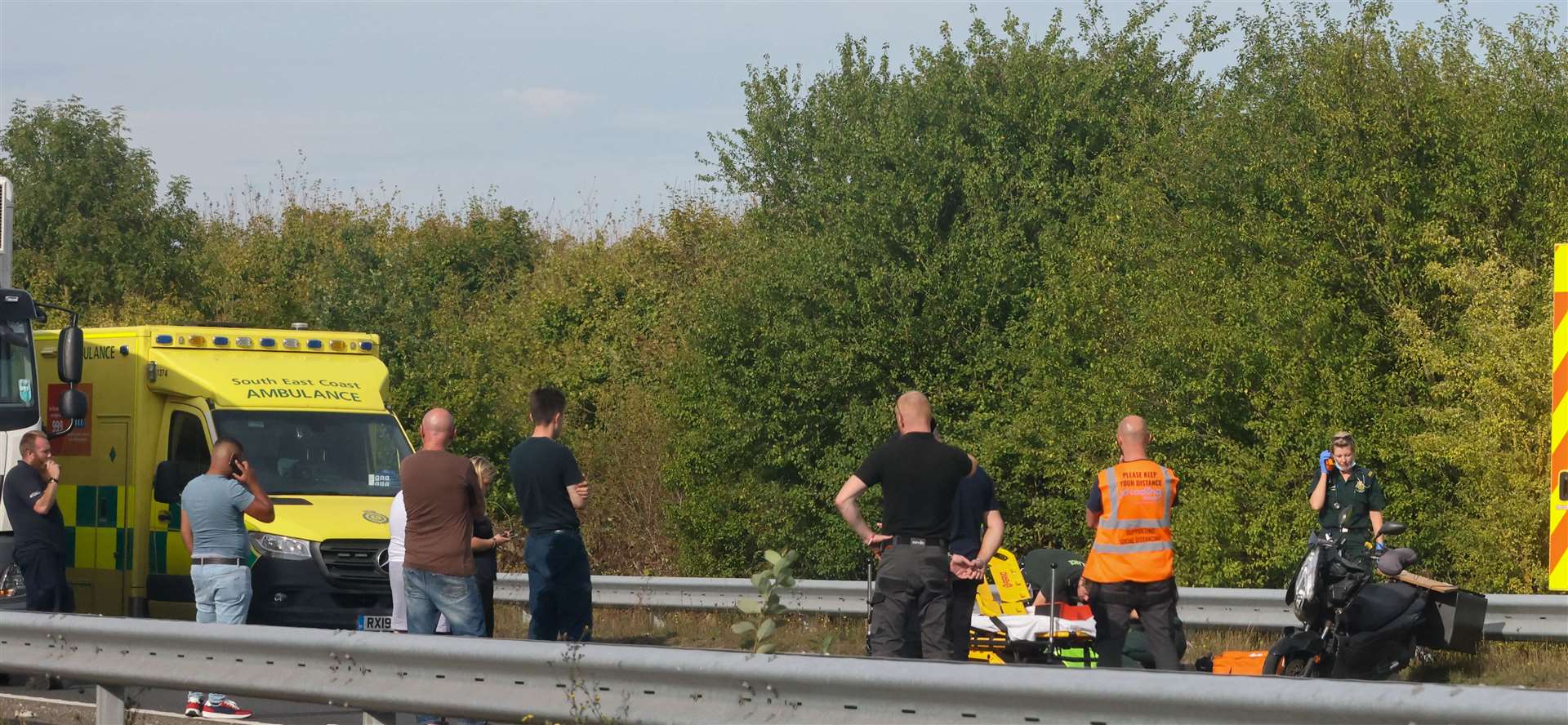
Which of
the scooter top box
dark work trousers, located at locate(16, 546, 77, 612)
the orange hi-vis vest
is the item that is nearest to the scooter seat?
the scooter top box

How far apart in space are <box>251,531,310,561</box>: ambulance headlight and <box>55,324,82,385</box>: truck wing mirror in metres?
1.67

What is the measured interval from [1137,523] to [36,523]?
7.86 m

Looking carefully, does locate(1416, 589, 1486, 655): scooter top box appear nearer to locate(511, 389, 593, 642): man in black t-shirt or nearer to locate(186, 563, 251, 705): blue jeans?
locate(511, 389, 593, 642): man in black t-shirt

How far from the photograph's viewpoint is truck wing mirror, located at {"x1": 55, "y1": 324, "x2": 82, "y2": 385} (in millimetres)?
13133

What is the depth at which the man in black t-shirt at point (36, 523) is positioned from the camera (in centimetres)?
1247

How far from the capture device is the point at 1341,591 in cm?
1026

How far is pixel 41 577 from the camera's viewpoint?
41.2 ft

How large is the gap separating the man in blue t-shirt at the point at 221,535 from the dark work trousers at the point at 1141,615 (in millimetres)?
4902

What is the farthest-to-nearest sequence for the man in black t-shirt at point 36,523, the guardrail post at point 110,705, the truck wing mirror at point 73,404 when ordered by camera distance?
the truck wing mirror at point 73,404
the man in black t-shirt at point 36,523
the guardrail post at point 110,705

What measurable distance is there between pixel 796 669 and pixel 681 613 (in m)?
10.7

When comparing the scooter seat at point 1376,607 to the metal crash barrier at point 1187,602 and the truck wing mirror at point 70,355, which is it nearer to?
the metal crash barrier at point 1187,602

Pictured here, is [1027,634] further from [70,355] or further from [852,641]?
[70,355]

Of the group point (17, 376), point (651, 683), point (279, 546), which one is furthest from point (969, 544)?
point (17, 376)

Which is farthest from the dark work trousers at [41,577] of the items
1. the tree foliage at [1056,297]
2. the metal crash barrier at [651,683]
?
the tree foliage at [1056,297]
